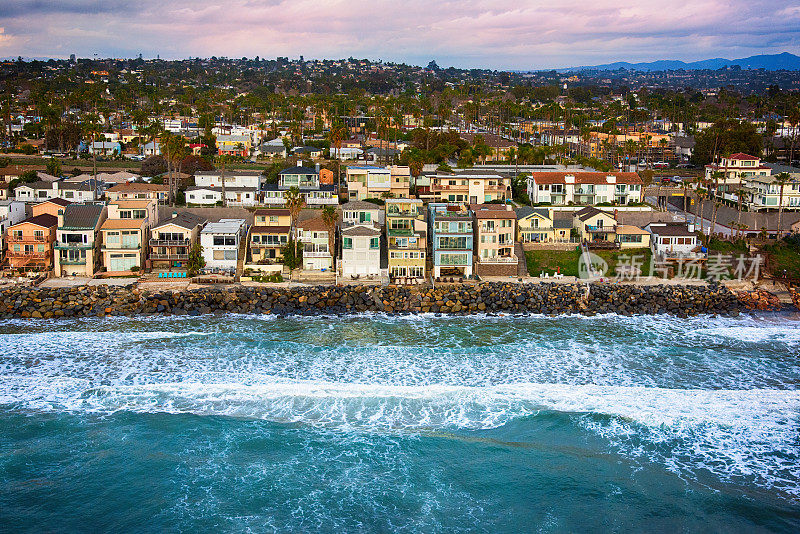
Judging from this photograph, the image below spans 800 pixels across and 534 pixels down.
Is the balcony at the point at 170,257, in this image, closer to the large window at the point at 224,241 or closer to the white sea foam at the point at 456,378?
the large window at the point at 224,241

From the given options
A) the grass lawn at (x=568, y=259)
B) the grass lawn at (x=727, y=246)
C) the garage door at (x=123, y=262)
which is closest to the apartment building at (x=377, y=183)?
the grass lawn at (x=568, y=259)

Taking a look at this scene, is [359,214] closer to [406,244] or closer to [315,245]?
[315,245]

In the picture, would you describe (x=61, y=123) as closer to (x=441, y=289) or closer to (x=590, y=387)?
(x=441, y=289)

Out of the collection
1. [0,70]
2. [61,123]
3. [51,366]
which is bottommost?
[51,366]

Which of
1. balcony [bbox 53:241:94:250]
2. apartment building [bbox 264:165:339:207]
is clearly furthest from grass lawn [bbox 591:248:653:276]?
balcony [bbox 53:241:94:250]

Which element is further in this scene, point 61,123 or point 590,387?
point 61,123

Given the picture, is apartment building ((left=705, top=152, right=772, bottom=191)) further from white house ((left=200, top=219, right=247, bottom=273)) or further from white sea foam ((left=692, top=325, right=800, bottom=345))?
white house ((left=200, top=219, right=247, bottom=273))

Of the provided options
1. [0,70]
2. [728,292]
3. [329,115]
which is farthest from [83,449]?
[0,70]
